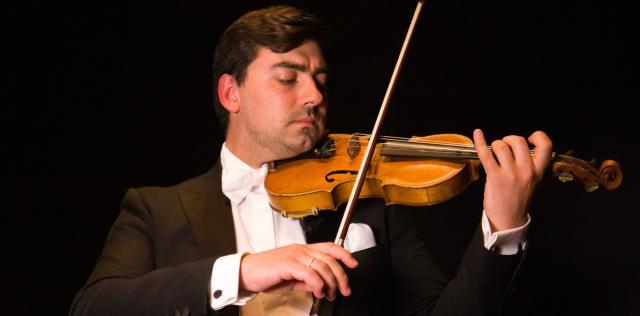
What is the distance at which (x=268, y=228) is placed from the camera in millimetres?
1905

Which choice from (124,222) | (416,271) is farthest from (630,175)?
(124,222)

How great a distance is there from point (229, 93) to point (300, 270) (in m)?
0.87

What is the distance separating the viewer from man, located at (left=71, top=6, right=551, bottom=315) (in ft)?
4.88

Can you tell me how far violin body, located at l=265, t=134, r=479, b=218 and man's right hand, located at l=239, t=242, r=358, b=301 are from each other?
1.05 feet

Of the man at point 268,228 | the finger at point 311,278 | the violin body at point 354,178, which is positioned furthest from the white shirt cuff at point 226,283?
the violin body at point 354,178

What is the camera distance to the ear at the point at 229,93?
2.00 m

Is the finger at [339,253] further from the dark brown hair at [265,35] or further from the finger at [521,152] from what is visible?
the dark brown hair at [265,35]

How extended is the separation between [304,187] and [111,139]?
0.91 metres

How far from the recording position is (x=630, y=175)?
2.42 m

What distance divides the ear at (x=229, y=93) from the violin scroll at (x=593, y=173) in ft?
3.23

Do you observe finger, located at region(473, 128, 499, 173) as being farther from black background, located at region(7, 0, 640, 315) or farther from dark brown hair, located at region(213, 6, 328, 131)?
black background, located at region(7, 0, 640, 315)

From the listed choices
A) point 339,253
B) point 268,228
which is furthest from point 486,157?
point 268,228

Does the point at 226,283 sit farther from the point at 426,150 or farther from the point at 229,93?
the point at 229,93

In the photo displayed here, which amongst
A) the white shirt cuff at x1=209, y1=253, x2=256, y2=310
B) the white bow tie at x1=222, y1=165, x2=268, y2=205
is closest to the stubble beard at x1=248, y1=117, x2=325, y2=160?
the white bow tie at x1=222, y1=165, x2=268, y2=205
